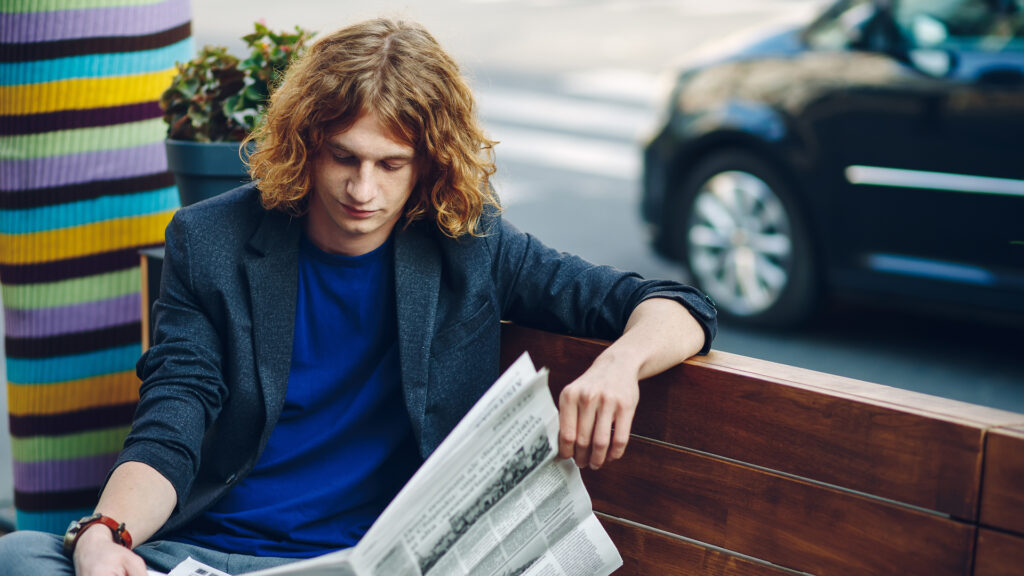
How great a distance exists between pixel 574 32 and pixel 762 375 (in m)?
14.1

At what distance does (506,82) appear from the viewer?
1225cm

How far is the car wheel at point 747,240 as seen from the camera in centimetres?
546

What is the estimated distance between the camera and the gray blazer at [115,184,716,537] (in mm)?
2174

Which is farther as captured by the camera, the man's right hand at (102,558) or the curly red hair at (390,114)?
the curly red hair at (390,114)

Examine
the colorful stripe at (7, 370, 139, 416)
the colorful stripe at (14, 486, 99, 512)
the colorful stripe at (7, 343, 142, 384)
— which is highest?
the colorful stripe at (7, 343, 142, 384)

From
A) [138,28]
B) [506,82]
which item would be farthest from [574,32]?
[138,28]

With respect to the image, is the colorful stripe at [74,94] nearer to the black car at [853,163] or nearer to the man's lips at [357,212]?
the man's lips at [357,212]

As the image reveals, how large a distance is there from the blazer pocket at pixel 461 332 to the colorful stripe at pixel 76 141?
1269 mm

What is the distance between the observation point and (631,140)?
9.80m

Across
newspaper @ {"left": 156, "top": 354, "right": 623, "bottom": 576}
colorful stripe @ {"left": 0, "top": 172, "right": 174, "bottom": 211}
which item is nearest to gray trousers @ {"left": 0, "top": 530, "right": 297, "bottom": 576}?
newspaper @ {"left": 156, "top": 354, "right": 623, "bottom": 576}

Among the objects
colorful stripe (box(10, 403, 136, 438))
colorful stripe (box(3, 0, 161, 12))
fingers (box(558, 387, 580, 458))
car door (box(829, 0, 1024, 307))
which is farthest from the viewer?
car door (box(829, 0, 1024, 307))

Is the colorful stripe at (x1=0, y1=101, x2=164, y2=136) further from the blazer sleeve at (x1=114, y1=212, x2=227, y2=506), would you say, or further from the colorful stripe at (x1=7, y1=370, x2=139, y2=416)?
the blazer sleeve at (x1=114, y1=212, x2=227, y2=506)

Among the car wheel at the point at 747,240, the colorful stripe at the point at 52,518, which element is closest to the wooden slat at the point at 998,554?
the colorful stripe at the point at 52,518

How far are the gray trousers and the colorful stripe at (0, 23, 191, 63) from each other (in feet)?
4.45
